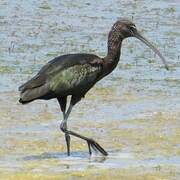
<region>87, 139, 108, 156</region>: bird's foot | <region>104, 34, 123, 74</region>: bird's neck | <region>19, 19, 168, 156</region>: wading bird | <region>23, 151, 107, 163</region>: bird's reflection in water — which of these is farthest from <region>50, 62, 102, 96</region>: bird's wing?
<region>23, 151, 107, 163</region>: bird's reflection in water

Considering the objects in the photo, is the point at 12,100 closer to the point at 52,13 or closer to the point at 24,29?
the point at 24,29

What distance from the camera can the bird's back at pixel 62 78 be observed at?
10453 millimetres

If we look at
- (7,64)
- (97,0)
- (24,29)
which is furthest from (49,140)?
(97,0)

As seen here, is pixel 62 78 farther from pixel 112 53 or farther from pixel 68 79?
pixel 112 53

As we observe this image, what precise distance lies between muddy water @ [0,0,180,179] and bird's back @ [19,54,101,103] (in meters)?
0.70

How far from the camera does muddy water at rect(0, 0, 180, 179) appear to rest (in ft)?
33.4

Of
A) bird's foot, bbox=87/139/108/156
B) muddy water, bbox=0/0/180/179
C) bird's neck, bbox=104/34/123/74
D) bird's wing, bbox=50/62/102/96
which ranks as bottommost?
muddy water, bbox=0/0/180/179

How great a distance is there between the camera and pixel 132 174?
32.0 ft

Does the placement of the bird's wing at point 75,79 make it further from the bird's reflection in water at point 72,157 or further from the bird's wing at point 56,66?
the bird's reflection in water at point 72,157

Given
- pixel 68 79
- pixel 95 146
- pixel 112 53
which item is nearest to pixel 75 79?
pixel 68 79

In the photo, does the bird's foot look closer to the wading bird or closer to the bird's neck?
the wading bird

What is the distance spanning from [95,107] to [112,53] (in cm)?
248

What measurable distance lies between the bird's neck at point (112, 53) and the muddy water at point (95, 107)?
3.05ft

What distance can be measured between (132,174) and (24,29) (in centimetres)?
1157
